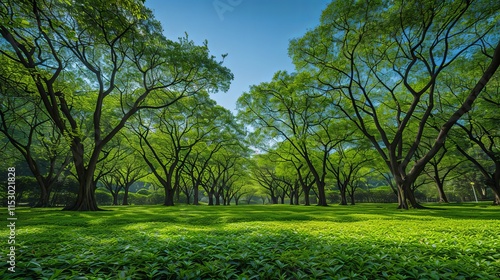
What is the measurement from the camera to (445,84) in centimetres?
1911

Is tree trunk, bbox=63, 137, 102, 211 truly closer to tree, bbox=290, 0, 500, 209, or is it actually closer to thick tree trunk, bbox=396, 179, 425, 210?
tree, bbox=290, 0, 500, 209

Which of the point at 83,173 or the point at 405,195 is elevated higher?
the point at 83,173

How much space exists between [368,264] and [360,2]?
1432cm

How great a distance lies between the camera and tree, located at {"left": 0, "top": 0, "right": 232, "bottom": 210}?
1127 cm

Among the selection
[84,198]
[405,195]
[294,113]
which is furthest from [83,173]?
[405,195]

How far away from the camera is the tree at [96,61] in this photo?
11273 millimetres

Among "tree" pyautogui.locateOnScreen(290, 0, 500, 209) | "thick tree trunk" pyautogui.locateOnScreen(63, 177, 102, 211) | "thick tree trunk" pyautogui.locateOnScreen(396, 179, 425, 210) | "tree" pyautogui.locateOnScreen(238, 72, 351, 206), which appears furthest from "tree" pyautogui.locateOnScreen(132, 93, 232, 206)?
"thick tree trunk" pyautogui.locateOnScreen(396, 179, 425, 210)

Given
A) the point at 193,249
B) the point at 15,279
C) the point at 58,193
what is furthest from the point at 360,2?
the point at 58,193

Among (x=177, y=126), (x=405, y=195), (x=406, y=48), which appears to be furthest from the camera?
(x=177, y=126)

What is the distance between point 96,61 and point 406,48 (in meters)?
20.5

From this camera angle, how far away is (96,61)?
1542 cm

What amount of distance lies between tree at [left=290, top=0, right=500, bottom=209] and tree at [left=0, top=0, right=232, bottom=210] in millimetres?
7564

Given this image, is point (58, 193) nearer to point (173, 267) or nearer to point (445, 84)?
point (173, 267)

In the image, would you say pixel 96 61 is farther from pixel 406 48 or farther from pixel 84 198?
pixel 406 48
